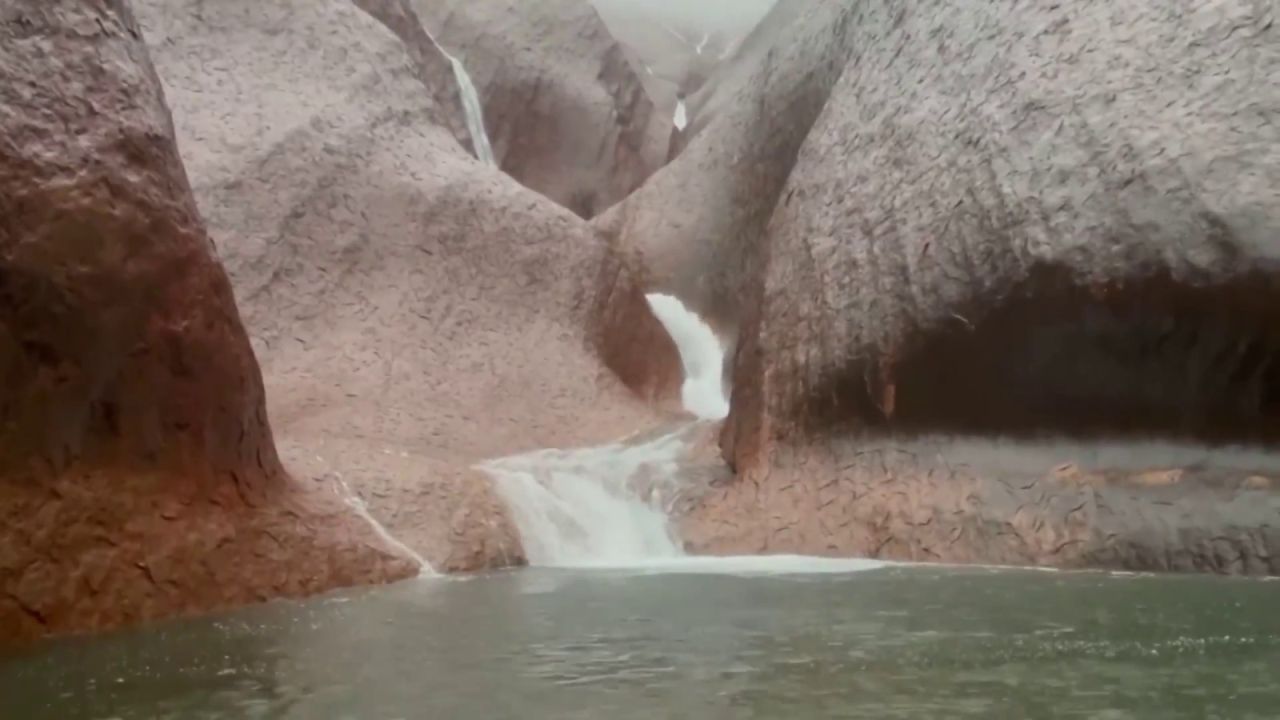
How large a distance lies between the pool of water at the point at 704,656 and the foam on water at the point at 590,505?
1.94m

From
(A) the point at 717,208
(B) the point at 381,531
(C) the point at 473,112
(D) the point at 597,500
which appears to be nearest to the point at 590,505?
(D) the point at 597,500

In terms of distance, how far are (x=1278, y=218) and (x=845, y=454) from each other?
8.88ft

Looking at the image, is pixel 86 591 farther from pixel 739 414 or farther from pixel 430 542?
pixel 739 414

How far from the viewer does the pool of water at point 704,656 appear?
109 inches

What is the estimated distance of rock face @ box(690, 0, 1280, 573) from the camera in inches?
238

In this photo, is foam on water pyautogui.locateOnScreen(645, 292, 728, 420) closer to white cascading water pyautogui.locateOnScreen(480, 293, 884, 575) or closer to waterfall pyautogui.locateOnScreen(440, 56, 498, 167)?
white cascading water pyautogui.locateOnScreen(480, 293, 884, 575)

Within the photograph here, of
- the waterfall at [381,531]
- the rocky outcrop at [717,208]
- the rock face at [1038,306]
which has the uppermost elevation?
the rocky outcrop at [717,208]

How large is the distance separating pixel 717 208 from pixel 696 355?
1.62 metres

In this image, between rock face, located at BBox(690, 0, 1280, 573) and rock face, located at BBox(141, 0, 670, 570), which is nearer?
rock face, located at BBox(690, 0, 1280, 573)

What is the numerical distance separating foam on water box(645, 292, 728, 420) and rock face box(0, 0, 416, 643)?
5.79 meters

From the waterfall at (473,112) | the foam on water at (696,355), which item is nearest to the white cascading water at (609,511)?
the foam on water at (696,355)

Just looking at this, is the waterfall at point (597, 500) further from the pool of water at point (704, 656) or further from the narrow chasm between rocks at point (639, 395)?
the pool of water at point (704, 656)

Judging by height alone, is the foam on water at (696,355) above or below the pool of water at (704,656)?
above

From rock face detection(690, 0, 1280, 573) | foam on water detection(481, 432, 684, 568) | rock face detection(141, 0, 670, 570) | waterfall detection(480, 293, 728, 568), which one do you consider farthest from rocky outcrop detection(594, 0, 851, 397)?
rock face detection(690, 0, 1280, 573)
